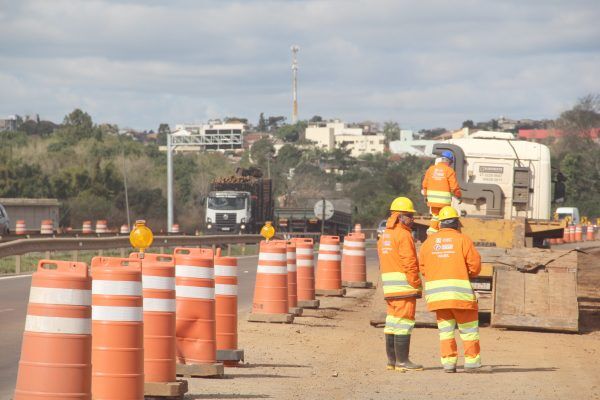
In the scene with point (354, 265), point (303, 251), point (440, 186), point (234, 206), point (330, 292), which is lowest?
point (330, 292)

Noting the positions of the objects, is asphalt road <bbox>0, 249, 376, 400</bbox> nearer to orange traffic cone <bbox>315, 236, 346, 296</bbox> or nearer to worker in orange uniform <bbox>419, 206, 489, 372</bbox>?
orange traffic cone <bbox>315, 236, 346, 296</bbox>

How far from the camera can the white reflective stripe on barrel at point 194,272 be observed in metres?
11.6

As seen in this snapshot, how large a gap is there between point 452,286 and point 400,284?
582 mm

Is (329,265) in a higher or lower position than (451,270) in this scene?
lower

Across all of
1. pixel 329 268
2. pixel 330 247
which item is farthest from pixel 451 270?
pixel 329 268

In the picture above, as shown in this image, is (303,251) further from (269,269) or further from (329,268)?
(269,269)

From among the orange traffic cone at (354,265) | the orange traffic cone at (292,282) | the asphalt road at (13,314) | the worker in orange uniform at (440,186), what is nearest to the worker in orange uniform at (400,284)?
the worker in orange uniform at (440,186)

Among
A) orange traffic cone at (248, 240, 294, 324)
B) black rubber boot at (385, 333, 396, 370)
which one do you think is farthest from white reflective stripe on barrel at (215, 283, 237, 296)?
orange traffic cone at (248, 240, 294, 324)

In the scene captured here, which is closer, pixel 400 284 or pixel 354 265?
pixel 400 284

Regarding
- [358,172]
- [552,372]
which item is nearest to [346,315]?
[552,372]

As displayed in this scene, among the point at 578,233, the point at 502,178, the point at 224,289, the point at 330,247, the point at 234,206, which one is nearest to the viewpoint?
the point at 224,289

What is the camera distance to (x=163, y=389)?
10.1 metres

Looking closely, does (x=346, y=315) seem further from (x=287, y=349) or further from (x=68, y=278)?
(x=68, y=278)

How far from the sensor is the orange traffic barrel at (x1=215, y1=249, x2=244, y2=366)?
42.4 feet
